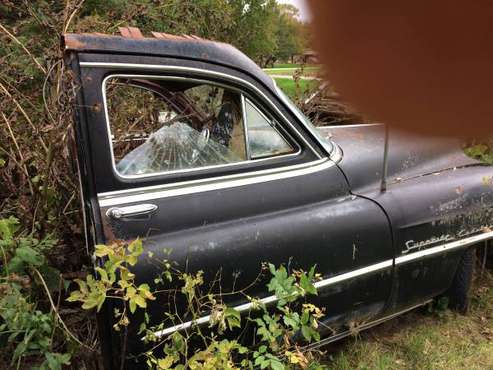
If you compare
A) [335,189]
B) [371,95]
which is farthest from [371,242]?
[371,95]

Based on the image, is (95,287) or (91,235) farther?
(91,235)

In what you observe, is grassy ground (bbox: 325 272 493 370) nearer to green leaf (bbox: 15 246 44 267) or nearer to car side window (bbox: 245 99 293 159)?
car side window (bbox: 245 99 293 159)

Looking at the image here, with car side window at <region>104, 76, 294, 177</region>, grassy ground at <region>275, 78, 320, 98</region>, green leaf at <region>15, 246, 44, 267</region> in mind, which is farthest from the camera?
car side window at <region>104, 76, 294, 177</region>

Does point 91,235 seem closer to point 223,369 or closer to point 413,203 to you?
point 223,369

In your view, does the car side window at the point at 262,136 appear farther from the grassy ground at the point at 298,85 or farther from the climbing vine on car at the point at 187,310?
the climbing vine on car at the point at 187,310

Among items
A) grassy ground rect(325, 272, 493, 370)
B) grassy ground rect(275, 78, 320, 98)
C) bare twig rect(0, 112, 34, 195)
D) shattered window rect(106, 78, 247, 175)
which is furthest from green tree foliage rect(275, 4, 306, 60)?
grassy ground rect(325, 272, 493, 370)

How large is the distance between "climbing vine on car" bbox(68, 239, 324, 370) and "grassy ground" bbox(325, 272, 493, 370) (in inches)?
24.7

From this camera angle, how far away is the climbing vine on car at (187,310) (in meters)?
1.56

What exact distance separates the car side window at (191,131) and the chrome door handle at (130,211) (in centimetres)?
15

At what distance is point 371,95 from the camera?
182mm

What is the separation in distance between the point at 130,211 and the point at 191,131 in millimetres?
617

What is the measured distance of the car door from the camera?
1815mm

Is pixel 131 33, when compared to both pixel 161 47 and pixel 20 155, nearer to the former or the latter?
pixel 161 47

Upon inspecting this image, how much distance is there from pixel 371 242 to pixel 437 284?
682 mm
